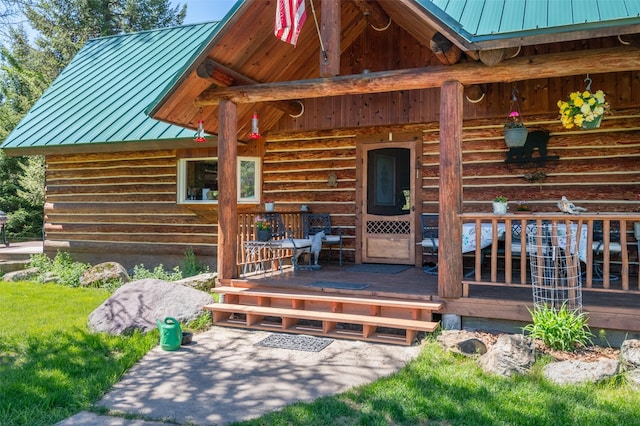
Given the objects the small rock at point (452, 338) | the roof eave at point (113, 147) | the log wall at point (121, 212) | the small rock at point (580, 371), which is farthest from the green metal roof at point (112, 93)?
the small rock at point (580, 371)

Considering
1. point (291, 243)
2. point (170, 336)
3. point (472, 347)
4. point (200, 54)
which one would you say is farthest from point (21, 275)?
point (472, 347)

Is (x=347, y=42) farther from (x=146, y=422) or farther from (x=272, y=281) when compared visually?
(x=146, y=422)

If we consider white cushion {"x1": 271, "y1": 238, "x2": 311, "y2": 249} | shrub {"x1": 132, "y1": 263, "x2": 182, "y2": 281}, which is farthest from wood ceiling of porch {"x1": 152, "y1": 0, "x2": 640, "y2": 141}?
shrub {"x1": 132, "y1": 263, "x2": 182, "y2": 281}

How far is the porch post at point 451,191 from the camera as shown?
5.62 metres

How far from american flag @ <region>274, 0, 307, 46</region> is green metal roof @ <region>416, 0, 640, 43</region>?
1.38m

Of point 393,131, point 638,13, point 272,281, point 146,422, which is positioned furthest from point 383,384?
point 393,131

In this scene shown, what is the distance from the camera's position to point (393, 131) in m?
8.67

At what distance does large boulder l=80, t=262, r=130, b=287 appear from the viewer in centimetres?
934

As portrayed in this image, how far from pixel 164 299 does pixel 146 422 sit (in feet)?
9.90

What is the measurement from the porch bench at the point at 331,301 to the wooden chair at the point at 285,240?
1051 mm

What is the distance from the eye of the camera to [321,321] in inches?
250

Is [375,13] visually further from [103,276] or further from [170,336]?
[103,276]

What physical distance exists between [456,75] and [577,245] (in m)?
2.23

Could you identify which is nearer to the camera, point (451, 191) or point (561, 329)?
point (561, 329)
